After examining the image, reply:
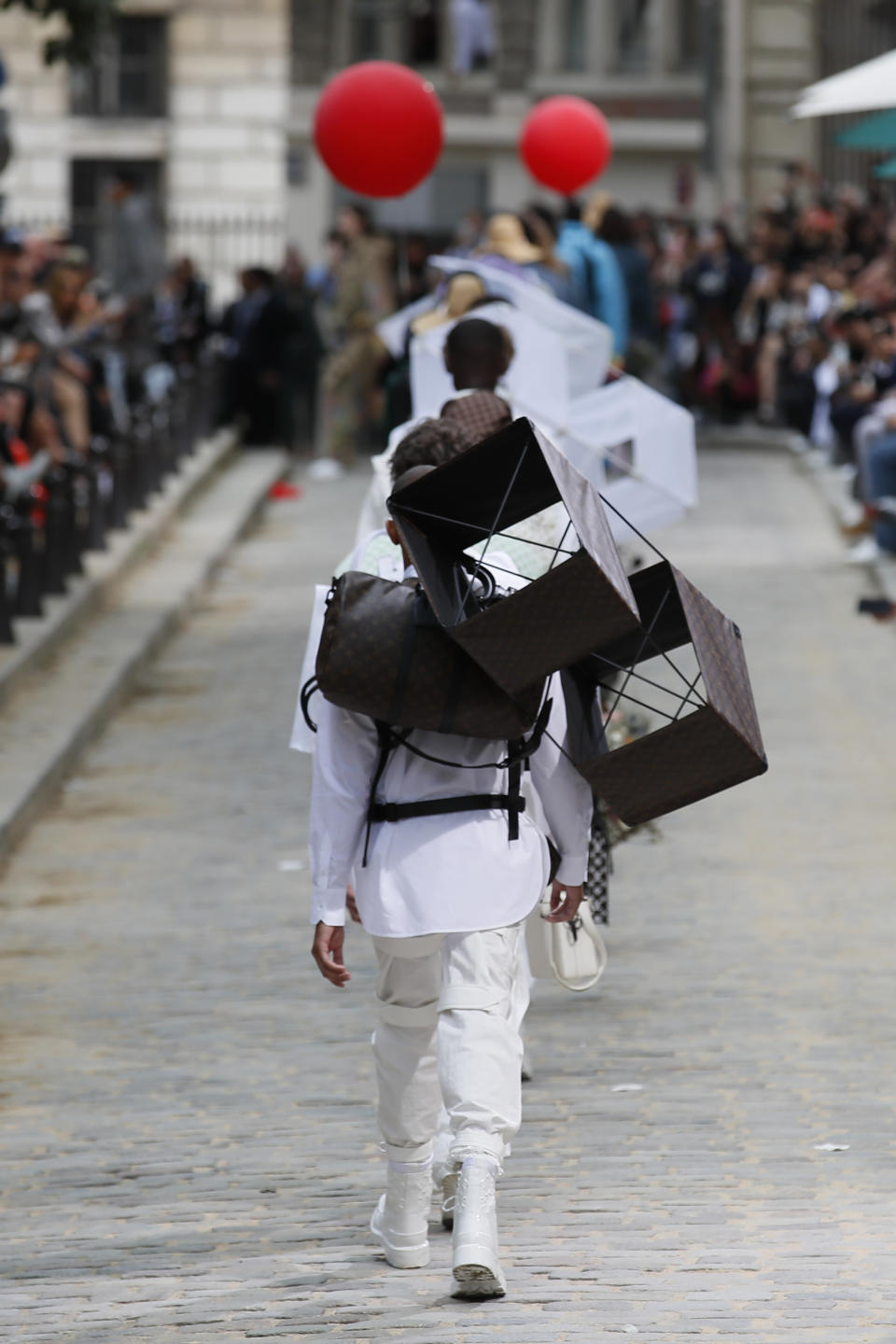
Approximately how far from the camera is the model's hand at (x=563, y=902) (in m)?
5.77

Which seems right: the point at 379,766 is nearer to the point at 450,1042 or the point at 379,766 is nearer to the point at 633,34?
the point at 450,1042

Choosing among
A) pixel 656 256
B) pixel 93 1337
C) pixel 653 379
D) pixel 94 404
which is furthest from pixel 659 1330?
pixel 656 256

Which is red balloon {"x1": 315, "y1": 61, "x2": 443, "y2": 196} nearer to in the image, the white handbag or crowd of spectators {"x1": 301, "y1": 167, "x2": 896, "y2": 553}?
crowd of spectators {"x1": 301, "y1": 167, "x2": 896, "y2": 553}

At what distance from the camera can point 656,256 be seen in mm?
30250

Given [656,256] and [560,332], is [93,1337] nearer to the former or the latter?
[560,332]

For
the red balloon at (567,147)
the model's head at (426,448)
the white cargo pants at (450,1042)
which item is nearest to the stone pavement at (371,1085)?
the white cargo pants at (450,1042)

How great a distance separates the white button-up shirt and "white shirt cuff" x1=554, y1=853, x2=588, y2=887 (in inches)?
6.8

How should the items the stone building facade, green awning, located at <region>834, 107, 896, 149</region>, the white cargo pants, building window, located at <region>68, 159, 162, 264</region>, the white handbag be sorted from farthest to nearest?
building window, located at <region>68, 159, 162, 264</region> → the stone building facade → green awning, located at <region>834, 107, 896, 149</region> → the white handbag → the white cargo pants

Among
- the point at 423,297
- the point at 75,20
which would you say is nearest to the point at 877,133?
the point at 75,20

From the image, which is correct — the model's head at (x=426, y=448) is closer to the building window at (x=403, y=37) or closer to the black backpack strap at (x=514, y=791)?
the black backpack strap at (x=514, y=791)

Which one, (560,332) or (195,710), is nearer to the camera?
(560,332)

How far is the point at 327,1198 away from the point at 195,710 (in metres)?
7.26

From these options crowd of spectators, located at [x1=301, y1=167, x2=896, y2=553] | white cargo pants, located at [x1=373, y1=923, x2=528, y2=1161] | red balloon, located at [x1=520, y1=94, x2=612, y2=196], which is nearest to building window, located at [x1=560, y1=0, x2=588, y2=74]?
crowd of spectators, located at [x1=301, y1=167, x2=896, y2=553]

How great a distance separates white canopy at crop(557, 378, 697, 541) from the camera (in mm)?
9641
